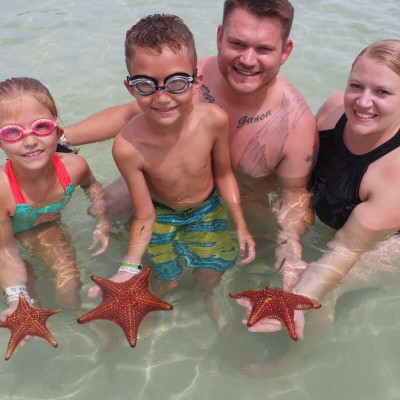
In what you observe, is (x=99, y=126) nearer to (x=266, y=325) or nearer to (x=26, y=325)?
(x=26, y=325)

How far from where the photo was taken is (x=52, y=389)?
3406 millimetres

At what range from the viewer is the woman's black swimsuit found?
3506 millimetres

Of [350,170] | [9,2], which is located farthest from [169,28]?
[9,2]

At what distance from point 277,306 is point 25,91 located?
2404 mm

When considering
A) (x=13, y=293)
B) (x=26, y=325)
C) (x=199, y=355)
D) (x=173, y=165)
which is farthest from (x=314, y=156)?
(x=13, y=293)

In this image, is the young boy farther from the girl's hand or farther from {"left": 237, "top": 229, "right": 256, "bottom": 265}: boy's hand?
the girl's hand

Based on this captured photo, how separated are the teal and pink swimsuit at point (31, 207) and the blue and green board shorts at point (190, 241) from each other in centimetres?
83

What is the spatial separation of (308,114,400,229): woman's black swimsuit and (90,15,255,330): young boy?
0.80 meters

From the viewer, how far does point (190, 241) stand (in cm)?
398

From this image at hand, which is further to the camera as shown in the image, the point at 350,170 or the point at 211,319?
the point at 211,319

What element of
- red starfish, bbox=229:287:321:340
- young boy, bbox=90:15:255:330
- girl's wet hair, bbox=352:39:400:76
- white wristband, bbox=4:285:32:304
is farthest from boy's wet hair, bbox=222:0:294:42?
white wristband, bbox=4:285:32:304

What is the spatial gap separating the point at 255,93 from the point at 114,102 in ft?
11.8

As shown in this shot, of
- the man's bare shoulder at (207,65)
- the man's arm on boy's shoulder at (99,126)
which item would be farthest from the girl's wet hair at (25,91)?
the man's bare shoulder at (207,65)

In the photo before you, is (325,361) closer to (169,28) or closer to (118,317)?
(118,317)
